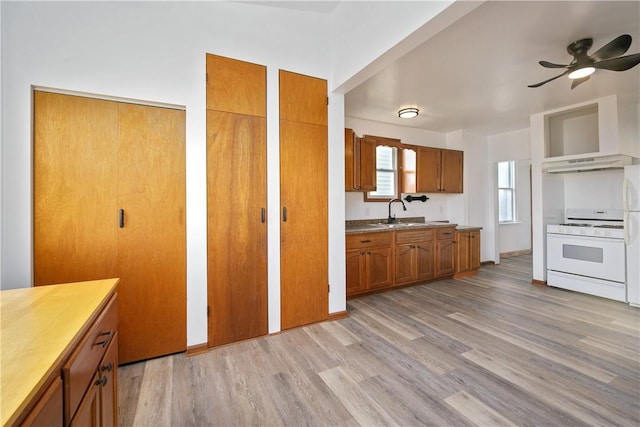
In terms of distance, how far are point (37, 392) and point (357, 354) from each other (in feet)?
6.83

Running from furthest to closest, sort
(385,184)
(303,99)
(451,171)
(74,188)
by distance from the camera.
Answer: (451,171), (385,184), (303,99), (74,188)

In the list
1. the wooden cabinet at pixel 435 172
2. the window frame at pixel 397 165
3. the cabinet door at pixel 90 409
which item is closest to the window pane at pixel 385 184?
the window frame at pixel 397 165

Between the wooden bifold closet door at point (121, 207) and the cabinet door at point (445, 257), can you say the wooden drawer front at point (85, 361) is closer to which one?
the wooden bifold closet door at point (121, 207)

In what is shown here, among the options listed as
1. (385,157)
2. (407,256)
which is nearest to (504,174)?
(385,157)

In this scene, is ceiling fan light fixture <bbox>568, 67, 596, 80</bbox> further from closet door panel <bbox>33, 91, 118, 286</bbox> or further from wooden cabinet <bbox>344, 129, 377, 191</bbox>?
closet door panel <bbox>33, 91, 118, 286</bbox>

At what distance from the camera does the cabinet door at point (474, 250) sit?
189 inches

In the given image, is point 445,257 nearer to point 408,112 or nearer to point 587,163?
point 587,163

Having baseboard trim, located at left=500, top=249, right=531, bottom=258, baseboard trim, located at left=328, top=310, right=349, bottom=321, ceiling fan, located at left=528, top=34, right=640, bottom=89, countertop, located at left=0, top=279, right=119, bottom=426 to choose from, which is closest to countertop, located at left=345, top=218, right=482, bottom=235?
baseboard trim, located at left=328, top=310, right=349, bottom=321

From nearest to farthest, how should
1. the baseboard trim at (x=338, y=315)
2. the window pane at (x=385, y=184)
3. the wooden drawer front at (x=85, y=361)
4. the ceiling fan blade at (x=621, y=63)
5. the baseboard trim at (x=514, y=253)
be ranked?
the wooden drawer front at (x=85, y=361)
the ceiling fan blade at (x=621, y=63)
the baseboard trim at (x=338, y=315)
the window pane at (x=385, y=184)
the baseboard trim at (x=514, y=253)

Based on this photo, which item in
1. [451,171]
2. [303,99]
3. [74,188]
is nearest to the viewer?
[74,188]

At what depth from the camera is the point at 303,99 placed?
9.09 feet

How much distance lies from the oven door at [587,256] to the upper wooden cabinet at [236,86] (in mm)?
4525

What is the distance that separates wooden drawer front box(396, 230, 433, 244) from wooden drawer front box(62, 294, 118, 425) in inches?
137

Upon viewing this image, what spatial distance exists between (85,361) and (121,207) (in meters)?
1.53
